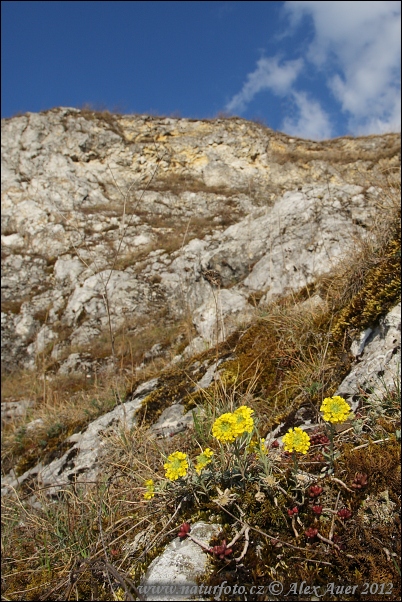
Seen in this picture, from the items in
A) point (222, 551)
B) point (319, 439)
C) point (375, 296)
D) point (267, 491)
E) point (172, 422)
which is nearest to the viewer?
point (222, 551)

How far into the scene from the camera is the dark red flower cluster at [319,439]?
1.96 m

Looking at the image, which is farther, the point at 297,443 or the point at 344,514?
the point at 297,443

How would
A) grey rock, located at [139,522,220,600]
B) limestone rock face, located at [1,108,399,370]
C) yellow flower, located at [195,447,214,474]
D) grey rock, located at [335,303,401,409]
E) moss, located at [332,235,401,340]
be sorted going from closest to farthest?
grey rock, located at [139,522,220,600] → yellow flower, located at [195,447,214,474] → grey rock, located at [335,303,401,409] → moss, located at [332,235,401,340] → limestone rock face, located at [1,108,399,370]

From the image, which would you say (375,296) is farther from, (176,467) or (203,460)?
(176,467)

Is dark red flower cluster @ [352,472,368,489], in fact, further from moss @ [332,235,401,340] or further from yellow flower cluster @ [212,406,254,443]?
moss @ [332,235,401,340]

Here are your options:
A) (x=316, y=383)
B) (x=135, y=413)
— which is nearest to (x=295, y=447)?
(x=316, y=383)

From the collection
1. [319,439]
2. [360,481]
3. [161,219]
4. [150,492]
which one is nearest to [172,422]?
[150,492]

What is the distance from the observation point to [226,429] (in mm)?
1678

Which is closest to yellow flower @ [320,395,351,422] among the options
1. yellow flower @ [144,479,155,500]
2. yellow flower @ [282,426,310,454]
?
yellow flower @ [282,426,310,454]

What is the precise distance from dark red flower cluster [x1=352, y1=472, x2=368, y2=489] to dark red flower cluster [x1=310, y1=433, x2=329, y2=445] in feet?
0.97

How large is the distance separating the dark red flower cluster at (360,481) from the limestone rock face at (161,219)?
2.95m

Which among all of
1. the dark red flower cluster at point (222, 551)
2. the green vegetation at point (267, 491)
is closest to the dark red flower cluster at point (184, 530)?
the green vegetation at point (267, 491)

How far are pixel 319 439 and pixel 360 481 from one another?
1.20 ft

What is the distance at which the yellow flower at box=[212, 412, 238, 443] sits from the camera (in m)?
1.66
